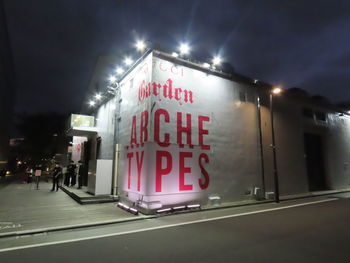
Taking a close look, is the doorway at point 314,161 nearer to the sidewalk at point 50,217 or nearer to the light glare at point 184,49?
the light glare at point 184,49

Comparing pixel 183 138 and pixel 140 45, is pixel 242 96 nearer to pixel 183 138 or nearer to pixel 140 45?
pixel 183 138

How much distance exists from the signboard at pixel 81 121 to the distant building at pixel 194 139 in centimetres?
89

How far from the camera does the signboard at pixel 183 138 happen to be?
890cm

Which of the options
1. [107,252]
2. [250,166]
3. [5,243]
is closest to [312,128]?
[250,166]

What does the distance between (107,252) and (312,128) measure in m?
16.7

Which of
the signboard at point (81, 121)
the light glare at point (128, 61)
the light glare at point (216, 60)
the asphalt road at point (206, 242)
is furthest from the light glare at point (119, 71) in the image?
the asphalt road at point (206, 242)

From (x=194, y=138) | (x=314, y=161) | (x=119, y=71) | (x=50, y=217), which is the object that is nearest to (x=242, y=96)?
(x=194, y=138)

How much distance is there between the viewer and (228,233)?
5.71m

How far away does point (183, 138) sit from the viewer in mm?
9719

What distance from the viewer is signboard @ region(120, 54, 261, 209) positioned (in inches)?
350

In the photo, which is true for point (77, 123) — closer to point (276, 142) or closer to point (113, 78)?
point (113, 78)

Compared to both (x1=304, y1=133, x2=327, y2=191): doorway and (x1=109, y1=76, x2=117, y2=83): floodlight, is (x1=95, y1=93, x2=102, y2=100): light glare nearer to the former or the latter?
(x1=109, y1=76, x2=117, y2=83): floodlight

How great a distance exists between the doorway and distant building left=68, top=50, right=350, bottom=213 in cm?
18

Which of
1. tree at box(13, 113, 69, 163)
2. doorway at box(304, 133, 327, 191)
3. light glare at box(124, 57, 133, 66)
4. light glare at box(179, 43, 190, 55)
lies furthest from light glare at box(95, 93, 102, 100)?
tree at box(13, 113, 69, 163)
